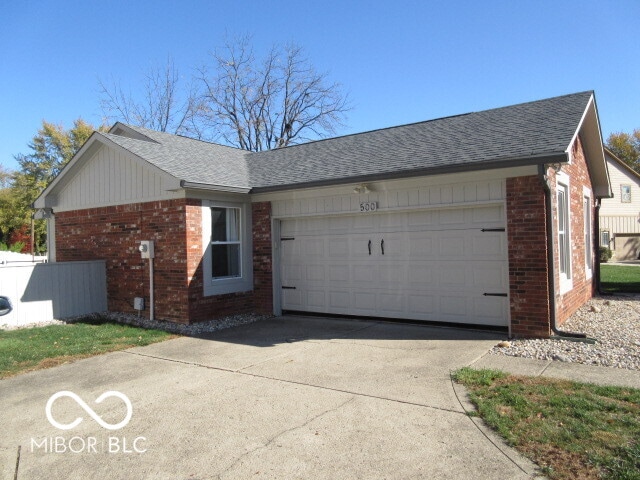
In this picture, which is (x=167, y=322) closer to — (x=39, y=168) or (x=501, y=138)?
(x=501, y=138)

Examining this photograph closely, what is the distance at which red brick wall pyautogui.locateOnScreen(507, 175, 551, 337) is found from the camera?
7.55 metres

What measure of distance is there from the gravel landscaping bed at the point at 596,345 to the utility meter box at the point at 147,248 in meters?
6.70

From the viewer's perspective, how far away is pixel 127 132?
45.5 ft

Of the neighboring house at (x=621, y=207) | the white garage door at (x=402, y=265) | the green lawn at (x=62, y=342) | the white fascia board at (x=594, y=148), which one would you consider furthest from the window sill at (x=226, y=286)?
the neighboring house at (x=621, y=207)

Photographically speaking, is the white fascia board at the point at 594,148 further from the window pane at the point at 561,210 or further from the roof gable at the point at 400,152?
the window pane at the point at 561,210

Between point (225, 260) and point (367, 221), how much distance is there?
3.14 meters

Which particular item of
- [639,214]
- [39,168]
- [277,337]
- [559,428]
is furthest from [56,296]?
[639,214]

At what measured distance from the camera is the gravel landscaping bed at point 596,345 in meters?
6.40

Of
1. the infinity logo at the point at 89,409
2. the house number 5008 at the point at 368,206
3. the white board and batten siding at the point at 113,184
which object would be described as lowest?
the infinity logo at the point at 89,409

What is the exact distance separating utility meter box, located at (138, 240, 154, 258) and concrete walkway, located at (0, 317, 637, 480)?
2658mm

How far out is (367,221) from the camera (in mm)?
9680

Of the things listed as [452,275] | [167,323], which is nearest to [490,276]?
[452,275]

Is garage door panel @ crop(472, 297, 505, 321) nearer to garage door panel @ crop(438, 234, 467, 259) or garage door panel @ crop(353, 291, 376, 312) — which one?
garage door panel @ crop(438, 234, 467, 259)

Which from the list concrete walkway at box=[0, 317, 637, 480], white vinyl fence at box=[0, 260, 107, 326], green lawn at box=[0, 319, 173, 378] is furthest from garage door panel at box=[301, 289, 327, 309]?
white vinyl fence at box=[0, 260, 107, 326]
